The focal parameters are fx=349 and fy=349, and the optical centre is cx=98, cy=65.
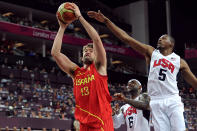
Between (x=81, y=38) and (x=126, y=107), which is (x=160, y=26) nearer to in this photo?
(x=81, y=38)

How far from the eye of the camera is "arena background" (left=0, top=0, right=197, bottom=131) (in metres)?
17.6

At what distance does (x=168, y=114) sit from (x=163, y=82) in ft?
1.59

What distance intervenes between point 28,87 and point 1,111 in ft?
17.1

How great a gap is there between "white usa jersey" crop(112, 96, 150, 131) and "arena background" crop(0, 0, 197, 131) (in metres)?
8.38

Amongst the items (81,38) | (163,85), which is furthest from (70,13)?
(81,38)

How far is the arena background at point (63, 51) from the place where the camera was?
17609 mm

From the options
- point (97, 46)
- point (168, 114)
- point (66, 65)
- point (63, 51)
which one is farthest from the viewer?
point (63, 51)

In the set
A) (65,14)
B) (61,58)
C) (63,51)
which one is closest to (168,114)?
(61,58)

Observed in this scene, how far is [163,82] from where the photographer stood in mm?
5289

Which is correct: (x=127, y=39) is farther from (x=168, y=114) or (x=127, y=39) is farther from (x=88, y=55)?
(x=168, y=114)

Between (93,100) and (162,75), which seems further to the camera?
(162,75)

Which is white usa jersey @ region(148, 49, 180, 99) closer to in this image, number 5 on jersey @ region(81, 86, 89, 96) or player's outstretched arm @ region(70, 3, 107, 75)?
player's outstretched arm @ region(70, 3, 107, 75)

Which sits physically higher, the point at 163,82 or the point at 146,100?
the point at 163,82

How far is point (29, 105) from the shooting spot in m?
18.0
